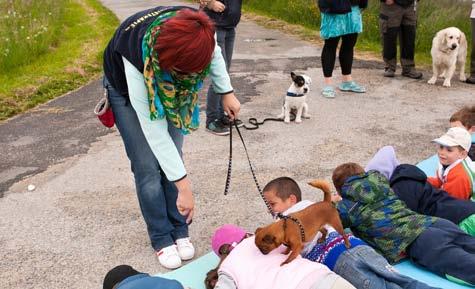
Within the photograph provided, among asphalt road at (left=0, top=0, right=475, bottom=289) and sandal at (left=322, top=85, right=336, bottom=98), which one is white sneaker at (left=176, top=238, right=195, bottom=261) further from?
sandal at (left=322, top=85, right=336, bottom=98)

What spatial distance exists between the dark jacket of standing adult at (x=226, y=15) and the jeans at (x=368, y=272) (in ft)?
8.89

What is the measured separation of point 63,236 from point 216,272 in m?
1.14

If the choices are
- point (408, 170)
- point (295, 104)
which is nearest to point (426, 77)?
point (295, 104)

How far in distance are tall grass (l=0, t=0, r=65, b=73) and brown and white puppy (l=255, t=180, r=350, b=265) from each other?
5.72 metres

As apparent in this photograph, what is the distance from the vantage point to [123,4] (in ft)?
52.3

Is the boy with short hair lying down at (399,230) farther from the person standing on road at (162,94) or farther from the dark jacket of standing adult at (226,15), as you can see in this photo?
the dark jacket of standing adult at (226,15)

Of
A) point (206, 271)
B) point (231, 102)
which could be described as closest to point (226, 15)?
point (231, 102)

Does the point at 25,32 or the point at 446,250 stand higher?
the point at 25,32

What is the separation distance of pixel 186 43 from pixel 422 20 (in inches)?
292

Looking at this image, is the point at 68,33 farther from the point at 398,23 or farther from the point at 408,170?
the point at 408,170

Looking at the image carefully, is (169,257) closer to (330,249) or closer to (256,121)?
(330,249)

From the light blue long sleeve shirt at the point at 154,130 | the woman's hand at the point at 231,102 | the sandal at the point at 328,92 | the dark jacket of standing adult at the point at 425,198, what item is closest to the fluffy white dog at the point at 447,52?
the sandal at the point at 328,92

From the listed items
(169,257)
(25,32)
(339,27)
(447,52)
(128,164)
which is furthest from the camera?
(25,32)

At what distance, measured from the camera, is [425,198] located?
3092 mm
